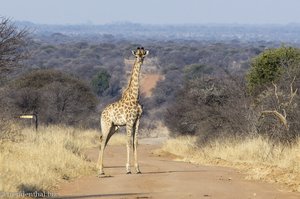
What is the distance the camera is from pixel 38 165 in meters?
15.7

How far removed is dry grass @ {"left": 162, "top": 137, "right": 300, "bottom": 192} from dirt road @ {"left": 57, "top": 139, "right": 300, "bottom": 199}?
429 millimetres

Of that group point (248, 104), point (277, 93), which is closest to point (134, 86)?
point (277, 93)

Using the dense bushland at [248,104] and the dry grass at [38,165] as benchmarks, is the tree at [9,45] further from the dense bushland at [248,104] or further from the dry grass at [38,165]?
the dense bushland at [248,104]

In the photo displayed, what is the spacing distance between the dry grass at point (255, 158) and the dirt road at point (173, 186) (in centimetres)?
43

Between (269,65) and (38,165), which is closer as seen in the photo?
(38,165)

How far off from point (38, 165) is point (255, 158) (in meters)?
6.83

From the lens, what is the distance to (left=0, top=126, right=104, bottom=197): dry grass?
13242 millimetres

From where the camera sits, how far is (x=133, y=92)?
60.4ft

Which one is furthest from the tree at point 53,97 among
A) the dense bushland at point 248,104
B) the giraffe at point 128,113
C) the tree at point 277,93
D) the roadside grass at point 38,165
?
the giraffe at point 128,113

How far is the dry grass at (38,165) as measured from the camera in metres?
13.2

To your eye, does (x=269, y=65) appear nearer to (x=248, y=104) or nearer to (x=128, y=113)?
(x=248, y=104)

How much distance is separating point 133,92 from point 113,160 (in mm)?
4951

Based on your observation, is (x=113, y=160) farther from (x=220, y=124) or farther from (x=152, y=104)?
(x=152, y=104)

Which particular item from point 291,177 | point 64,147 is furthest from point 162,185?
point 64,147
